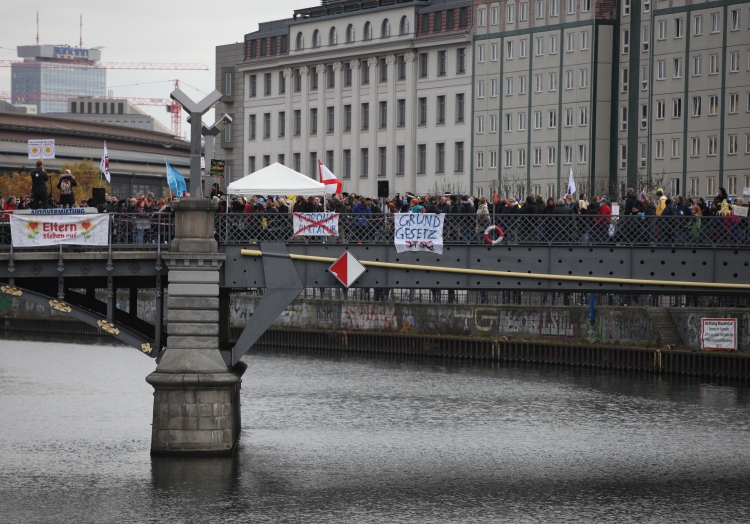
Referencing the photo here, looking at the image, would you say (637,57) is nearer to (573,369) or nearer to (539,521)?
(573,369)

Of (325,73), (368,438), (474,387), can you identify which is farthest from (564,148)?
(368,438)

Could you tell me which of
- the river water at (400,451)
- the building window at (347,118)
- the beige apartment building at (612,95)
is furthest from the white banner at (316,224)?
the building window at (347,118)

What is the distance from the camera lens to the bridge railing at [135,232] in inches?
1542

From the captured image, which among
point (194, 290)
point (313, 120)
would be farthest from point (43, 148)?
point (313, 120)

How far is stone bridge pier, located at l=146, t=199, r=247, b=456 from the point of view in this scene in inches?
→ 1512

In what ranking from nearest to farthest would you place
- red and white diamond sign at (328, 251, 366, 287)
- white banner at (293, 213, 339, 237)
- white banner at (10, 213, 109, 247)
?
white banner at (10, 213, 109, 247) → red and white diamond sign at (328, 251, 366, 287) → white banner at (293, 213, 339, 237)

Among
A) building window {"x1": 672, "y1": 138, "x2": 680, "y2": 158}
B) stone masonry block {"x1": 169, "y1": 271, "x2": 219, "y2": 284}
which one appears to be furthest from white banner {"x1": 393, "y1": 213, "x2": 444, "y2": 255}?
building window {"x1": 672, "y1": 138, "x2": 680, "y2": 158}

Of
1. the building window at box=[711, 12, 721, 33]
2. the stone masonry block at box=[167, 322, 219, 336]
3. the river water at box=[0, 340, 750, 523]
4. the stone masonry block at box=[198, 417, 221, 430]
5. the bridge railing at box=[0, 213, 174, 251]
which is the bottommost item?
the river water at box=[0, 340, 750, 523]

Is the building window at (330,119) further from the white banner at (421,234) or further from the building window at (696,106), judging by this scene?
the white banner at (421,234)

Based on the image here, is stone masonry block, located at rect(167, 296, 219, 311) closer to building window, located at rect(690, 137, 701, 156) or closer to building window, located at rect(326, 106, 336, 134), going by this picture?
building window, located at rect(690, 137, 701, 156)

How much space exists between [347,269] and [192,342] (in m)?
4.53

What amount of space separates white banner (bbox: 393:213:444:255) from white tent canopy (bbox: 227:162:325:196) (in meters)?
4.97

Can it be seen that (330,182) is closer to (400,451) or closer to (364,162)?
(400,451)

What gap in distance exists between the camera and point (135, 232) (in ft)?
130
